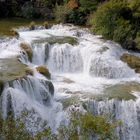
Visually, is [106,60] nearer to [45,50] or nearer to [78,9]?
[45,50]

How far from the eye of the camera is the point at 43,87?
64.5 ft

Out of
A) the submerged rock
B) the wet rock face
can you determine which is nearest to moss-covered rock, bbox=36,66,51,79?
the submerged rock

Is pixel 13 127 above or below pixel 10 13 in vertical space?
above

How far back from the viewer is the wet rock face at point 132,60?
24297 mm

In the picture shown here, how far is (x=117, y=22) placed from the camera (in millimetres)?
27812

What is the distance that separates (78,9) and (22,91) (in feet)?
52.2

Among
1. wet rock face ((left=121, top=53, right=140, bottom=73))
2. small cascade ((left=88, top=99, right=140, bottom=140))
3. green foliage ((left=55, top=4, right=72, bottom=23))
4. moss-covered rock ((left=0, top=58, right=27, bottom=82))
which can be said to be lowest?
small cascade ((left=88, top=99, right=140, bottom=140))

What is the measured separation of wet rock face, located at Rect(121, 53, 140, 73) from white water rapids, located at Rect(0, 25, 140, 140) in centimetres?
29

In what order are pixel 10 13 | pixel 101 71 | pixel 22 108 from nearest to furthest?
pixel 22 108 < pixel 101 71 < pixel 10 13

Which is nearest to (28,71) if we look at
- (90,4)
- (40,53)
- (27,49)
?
(27,49)

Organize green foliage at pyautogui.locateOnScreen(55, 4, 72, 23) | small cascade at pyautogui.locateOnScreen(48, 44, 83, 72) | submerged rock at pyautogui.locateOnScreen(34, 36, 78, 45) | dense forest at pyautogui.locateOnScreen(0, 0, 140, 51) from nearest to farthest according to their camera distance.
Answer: small cascade at pyautogui.locateOnScreen(48, 44, 83, 72) → submerged rock at pyautogui.locateOnScreen(34, 36, 78, 45) → dense forest at pyautogui.locateOnScreen(0, 0, 140, 51) → green foliage at pyautogui.locateOnScreen(55, 4, 72, 23)

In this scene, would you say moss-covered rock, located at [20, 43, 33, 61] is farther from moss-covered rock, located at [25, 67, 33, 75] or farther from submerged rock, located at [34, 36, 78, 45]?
moss-covered rock, located at [25, 67, 33, 75]

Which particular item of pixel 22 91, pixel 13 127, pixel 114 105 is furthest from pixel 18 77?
pixel 13 127

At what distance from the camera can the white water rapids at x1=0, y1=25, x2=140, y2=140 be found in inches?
748
